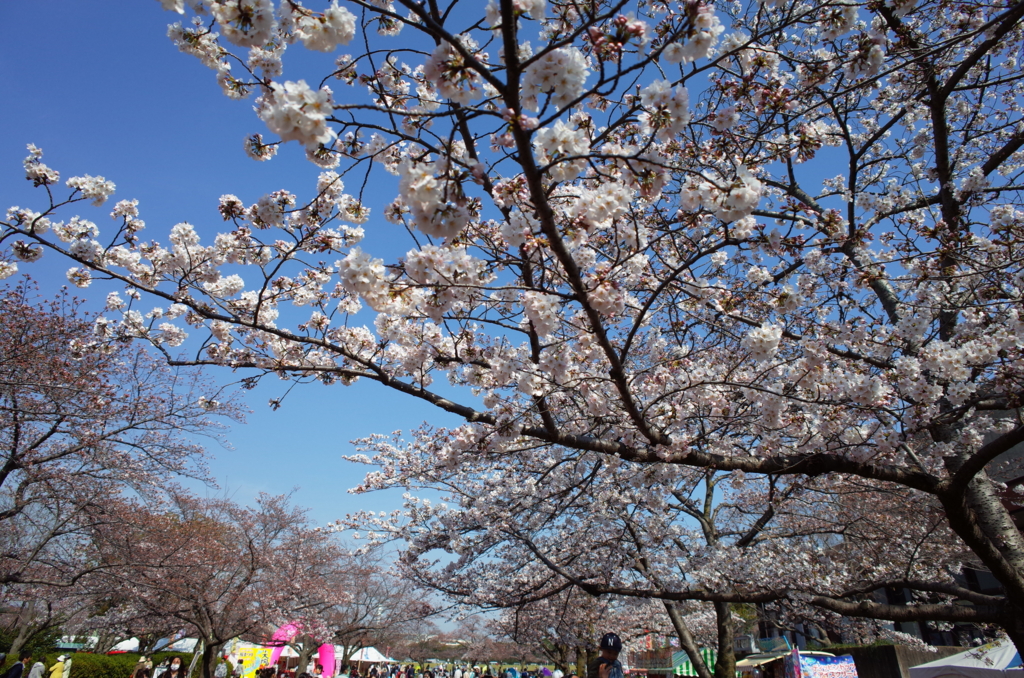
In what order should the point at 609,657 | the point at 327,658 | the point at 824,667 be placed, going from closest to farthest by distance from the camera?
the point at 609,657 < the point at 824,667 < the point at 327,658

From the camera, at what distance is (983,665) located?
7.09 m

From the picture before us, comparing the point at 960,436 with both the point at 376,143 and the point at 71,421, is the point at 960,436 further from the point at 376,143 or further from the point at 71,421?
the point at 71,421

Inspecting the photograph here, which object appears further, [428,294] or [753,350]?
[753,350]

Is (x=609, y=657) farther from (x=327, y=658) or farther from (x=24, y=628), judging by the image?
(x=24, y=628)

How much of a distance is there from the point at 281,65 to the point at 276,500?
1763 centimetres

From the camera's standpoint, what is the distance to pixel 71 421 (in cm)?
780

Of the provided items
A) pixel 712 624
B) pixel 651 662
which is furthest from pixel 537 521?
pixel 651 662

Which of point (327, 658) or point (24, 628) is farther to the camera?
point (327, 658)

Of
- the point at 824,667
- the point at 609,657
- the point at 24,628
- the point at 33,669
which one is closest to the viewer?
the point at 609,657

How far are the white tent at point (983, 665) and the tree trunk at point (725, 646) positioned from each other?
297cm

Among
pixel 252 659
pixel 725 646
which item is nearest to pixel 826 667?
pixel 725 646

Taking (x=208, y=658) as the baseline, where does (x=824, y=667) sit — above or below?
above

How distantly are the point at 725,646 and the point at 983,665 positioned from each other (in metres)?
3.34

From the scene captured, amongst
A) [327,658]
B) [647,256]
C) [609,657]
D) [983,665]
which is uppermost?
[647,256]
